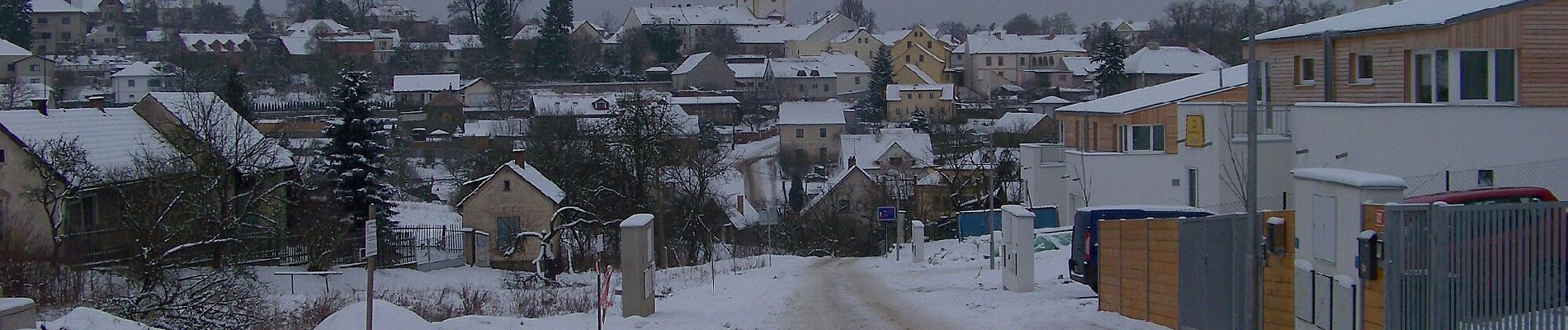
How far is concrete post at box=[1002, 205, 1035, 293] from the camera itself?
17.8m

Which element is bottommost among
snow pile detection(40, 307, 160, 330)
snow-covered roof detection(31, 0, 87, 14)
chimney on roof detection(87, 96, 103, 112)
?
snow pile detection(40, 307, 160, 330)

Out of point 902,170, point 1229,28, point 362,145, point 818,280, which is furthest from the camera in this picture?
point 1229,28

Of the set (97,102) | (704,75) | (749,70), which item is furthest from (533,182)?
(749,70)

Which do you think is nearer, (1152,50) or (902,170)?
(902,170)

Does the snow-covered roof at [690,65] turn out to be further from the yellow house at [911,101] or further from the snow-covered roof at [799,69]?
the yellow house at [911,101]

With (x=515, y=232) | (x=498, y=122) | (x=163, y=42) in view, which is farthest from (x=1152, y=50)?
(x=163, y=42)

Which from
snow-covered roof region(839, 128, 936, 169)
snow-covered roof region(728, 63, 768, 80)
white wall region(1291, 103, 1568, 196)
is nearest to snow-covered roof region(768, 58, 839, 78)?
snow-covered roof region(728, 63, 768, 80)

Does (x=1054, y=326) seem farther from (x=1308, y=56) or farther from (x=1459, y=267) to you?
(x=1308, y=56)

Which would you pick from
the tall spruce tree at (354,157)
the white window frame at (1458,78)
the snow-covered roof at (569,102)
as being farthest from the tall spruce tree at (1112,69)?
the white window frame at (1458,78)

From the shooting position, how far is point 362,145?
35500 mm

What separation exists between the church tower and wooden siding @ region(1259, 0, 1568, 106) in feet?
473

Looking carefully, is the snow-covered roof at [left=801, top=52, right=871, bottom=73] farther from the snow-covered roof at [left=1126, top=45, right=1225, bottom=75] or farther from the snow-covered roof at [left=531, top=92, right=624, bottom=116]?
the snow-covered roof at [left=1126, top=45, right=1225, bottom=75]

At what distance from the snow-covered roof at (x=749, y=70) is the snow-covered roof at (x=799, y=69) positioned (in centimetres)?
53

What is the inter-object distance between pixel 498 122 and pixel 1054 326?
244ft
